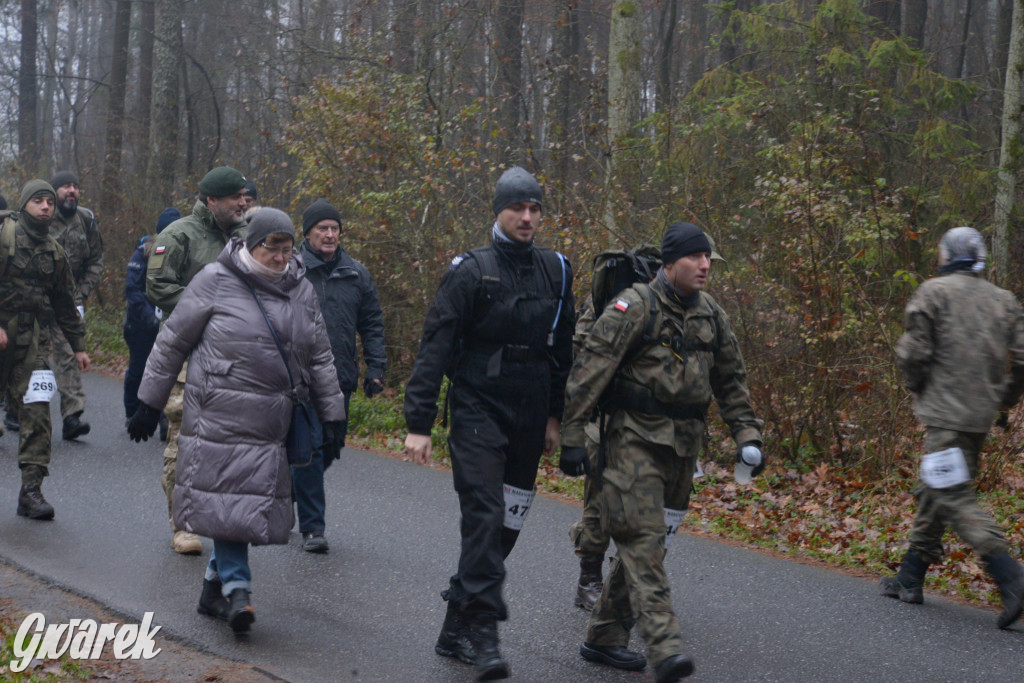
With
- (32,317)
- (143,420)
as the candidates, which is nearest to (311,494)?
(143,420)

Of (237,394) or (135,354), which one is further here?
(135,354)

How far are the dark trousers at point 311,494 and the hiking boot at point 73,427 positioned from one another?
434 centimetres

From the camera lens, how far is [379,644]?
547cm

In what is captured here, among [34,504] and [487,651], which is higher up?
[487,651]

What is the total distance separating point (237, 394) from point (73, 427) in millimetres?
6013

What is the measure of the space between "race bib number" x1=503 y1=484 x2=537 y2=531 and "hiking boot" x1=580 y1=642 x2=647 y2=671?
2.12ft

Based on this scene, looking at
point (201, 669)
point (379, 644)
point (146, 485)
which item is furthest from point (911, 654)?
point (146, 485)

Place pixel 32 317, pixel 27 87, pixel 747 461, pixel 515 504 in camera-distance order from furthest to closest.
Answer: pixel 27 87 → pixel 32 317 → pixel 515 504 → pixel 747 461

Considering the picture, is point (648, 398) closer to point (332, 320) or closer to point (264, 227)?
point (264, 227)

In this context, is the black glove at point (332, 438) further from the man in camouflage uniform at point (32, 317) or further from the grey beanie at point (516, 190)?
the man in camouflage uniform at point (32, 317)

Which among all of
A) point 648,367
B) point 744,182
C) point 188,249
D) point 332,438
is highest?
point 744,182

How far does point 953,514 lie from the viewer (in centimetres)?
592

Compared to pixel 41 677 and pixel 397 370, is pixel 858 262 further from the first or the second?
pixel 41 677

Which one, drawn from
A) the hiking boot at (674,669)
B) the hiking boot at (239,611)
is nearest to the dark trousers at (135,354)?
the hiking boot at (239,611)
